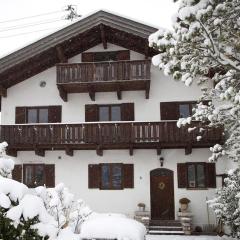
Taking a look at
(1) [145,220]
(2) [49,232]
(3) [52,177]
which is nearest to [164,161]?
(1) [145,220]

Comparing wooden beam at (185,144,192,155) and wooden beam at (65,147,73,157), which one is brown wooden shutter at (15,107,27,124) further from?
wooden beam at (185,144,192,155)

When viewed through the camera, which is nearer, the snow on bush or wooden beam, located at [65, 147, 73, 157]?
the snow on bush

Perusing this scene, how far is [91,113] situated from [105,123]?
1561 millimetres

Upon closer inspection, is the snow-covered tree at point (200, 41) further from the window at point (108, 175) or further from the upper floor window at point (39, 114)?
the upper floor window at point (39, 114)

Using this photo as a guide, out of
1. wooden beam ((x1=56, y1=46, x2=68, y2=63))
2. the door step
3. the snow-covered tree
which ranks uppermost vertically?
wooden beam ((x1=56, y1=46, x2=68, y2=63))

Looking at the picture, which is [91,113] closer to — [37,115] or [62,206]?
[37,115]

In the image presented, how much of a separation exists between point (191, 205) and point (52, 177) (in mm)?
6890

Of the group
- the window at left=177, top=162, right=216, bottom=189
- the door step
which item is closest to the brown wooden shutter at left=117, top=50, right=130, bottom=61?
the window at left=177, top=162, right=216, bottom=189

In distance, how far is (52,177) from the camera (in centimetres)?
1995

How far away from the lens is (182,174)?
19.3 meters

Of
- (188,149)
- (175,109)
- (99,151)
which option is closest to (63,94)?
(99,151)

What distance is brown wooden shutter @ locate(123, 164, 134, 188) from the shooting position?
1945 centimetres

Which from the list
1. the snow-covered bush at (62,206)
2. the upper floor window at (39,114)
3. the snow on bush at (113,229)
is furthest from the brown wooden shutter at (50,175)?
the snow on bush at (113,229)

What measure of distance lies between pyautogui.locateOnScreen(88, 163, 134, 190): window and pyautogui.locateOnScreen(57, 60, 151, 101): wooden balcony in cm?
372
